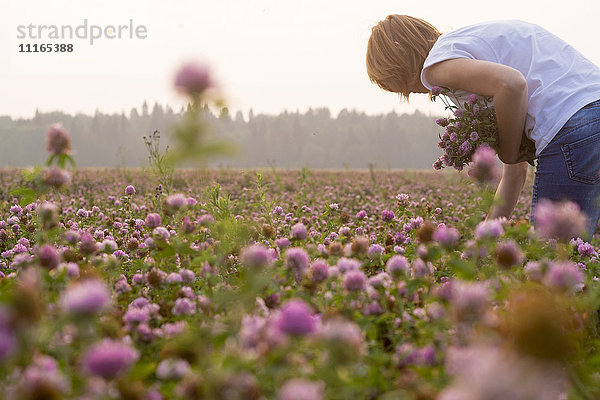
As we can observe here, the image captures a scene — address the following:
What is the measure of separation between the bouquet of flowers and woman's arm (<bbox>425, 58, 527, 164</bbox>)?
10 cm

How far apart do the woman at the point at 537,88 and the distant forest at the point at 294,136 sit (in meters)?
76.6

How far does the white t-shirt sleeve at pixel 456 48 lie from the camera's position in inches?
121

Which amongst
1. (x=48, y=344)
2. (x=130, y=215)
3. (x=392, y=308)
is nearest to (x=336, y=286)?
(x=392, y=308)

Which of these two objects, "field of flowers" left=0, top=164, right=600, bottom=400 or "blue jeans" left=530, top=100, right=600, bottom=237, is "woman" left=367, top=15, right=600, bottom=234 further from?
"field of flowers" left=0, top=164, right=600, bottom=400

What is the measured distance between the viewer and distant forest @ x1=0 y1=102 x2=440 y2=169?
81.8m

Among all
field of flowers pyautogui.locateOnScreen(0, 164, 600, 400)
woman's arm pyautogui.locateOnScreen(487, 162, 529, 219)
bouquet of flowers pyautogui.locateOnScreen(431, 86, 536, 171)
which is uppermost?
bouquet of flowers pyautogui.locateOnScreen(431, 86, 536, 171)

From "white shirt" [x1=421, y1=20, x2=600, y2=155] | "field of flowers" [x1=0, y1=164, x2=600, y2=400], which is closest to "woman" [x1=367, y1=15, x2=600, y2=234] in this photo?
"white shirt" [x1=421, y1=20, x2=600, y2=155]

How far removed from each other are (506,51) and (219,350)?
2.83 metres

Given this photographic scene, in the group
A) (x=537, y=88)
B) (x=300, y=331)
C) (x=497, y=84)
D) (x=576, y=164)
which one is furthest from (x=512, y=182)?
(x=300, y=331)

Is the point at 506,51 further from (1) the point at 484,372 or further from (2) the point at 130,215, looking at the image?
(2) the point at 130,215

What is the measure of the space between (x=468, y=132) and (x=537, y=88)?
1.66ft

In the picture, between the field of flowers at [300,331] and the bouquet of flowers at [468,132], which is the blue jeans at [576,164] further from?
the field of flowers at [300,331]

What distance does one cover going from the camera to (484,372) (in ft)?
2.80

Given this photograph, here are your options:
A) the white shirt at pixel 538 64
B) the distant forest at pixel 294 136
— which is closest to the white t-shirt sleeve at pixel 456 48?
the white shirt at pixel 538 64
